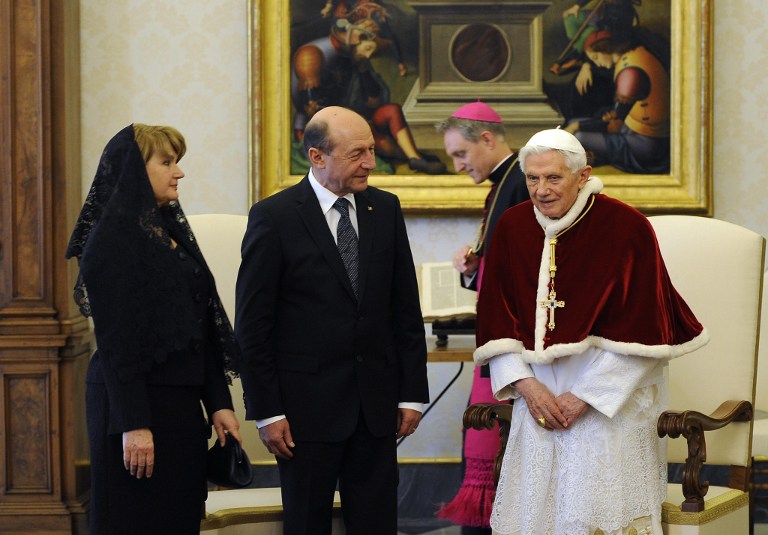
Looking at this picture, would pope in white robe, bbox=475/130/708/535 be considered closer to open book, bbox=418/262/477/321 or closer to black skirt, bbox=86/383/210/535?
black skirt, bbox=86/383/210/535

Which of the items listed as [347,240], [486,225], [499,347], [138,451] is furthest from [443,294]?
[138,451]

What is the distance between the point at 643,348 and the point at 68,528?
3.10 metres

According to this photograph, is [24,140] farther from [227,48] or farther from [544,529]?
[544,529]

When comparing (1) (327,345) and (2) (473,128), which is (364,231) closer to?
(1) (327,345)

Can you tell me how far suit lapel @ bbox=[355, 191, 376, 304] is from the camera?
325 centimetres

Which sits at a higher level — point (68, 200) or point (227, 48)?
point (227, 48)

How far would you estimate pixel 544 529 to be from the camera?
327 cm

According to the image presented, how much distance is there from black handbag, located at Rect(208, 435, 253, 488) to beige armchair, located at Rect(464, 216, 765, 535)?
156 cm

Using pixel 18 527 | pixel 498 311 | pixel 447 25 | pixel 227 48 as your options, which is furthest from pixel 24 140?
pixel 498 311

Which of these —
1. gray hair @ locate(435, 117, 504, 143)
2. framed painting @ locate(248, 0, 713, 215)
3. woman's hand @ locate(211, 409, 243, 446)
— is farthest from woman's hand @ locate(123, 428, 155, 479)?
framed painting @ locate(248, 0, 713, 215)

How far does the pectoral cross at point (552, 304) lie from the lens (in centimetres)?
328

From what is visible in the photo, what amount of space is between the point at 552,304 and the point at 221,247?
5.22ft

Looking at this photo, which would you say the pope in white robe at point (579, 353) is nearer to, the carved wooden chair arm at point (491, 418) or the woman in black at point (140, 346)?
the carved wooden chair arm at point (491, 418)

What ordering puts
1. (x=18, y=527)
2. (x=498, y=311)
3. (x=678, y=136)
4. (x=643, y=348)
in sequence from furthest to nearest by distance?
(x=678, y=136)
(x=18, y=527)
(x=498, y=311)
(x=643, y=348)
